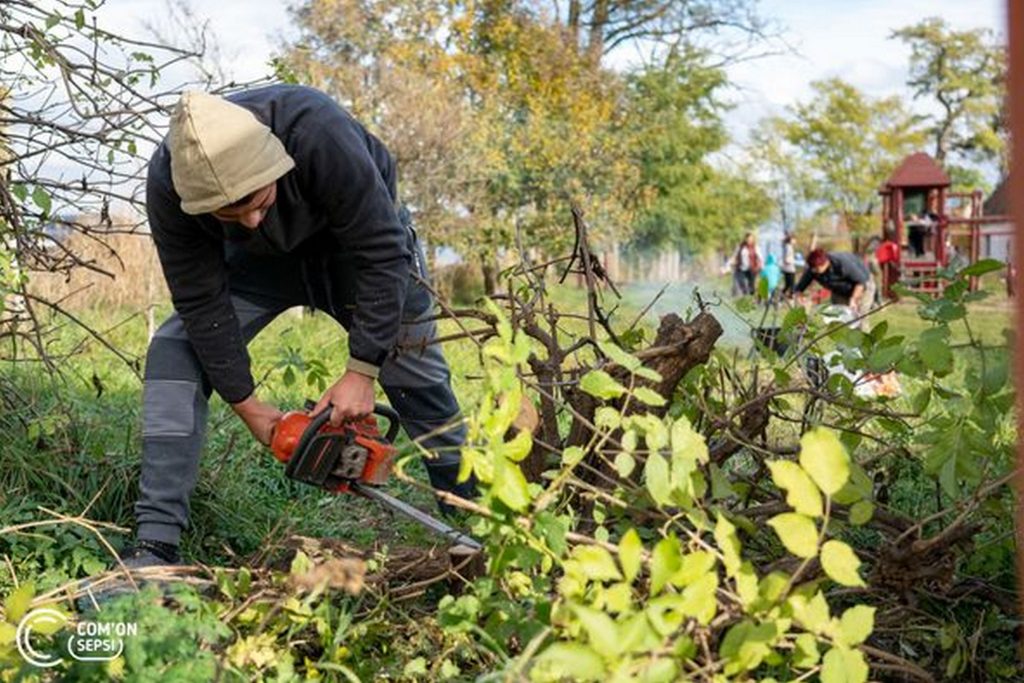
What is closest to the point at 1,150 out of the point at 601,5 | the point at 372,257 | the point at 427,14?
the point at 372,257

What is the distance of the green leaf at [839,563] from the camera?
1.82m

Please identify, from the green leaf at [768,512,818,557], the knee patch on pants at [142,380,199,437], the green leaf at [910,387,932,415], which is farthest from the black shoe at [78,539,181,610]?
the green leaf at [910,387,932,415]

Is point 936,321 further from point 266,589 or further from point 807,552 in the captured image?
point 266,589

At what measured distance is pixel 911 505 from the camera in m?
3.97

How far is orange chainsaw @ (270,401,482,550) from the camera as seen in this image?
3199mm

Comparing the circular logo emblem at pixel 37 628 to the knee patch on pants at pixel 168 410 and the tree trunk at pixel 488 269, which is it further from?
the tree trunk at pixel 488 269

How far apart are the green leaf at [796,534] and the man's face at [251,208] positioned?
1692 mm

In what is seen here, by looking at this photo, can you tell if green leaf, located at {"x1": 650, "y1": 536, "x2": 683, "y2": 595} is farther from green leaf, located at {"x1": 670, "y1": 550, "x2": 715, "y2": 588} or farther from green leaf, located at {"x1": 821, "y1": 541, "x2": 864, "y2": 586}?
green leaf, located at {"x1": 821, "y1": 541, "x2": 864, "y2": 586}

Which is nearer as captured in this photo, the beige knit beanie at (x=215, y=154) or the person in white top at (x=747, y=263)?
the beige knit beanie at (x=215, y=154)

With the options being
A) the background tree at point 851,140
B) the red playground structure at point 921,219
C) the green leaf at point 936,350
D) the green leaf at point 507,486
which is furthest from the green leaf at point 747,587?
the background tree at point 851,140

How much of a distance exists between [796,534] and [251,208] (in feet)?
5.77

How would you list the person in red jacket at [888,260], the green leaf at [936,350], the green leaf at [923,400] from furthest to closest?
1. the person in red jacket at [888,260]
2. the green leaf at [923,400]
3. the green leaf at [936,350]

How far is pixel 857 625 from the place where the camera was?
1855 mm

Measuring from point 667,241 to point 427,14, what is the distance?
1280cm
